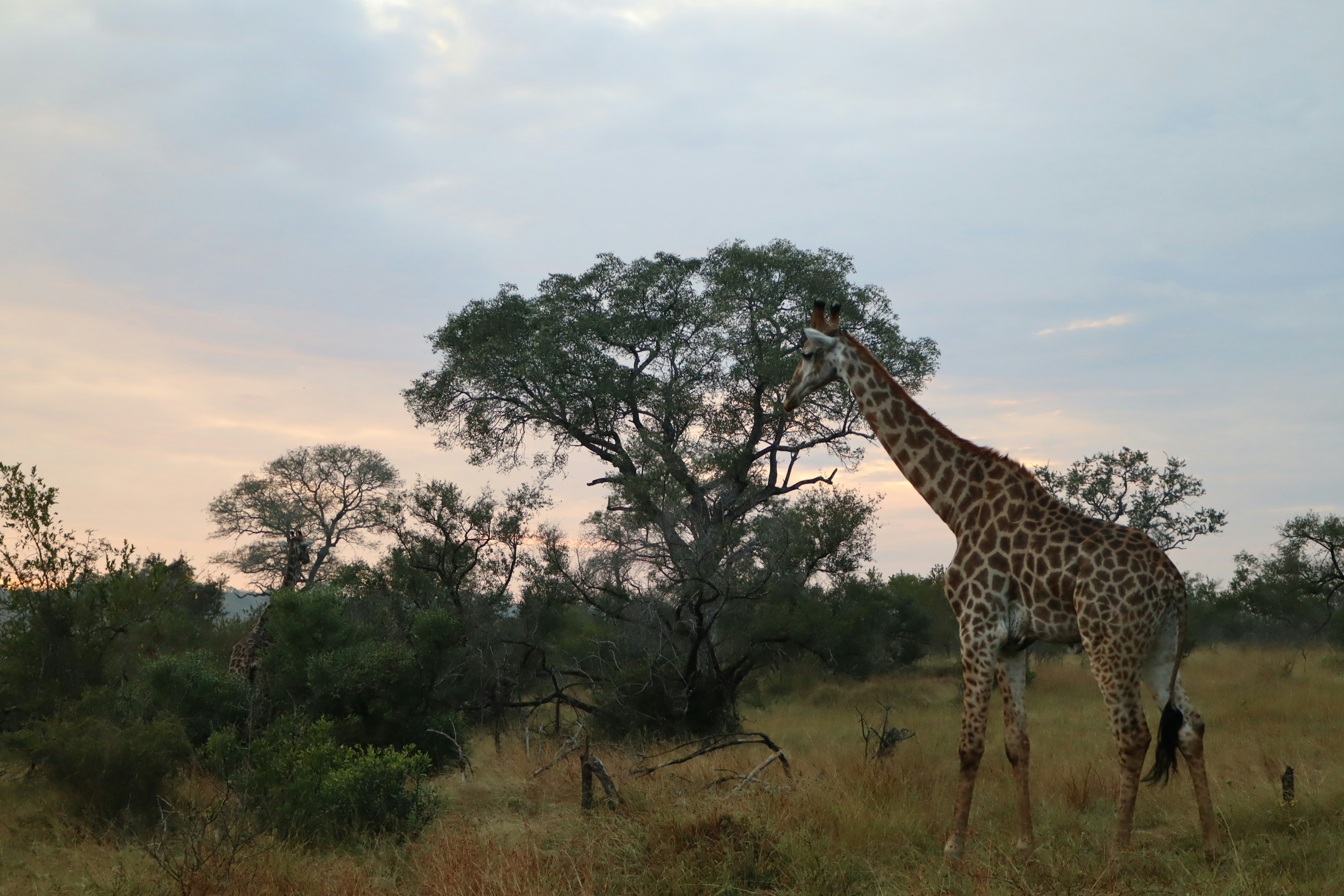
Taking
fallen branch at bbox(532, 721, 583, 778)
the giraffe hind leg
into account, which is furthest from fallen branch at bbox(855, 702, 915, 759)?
fallen branch at bbox(532, 721, 583, 778)

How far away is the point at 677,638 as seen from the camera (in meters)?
16.0

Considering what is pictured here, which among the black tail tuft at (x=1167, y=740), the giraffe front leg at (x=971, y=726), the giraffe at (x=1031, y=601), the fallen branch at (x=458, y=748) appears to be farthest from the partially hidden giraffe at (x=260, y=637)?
the black tail tuft at (x=1167, y=740)

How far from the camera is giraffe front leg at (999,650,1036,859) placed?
23.8 feet

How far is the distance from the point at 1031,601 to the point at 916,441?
172 centimetres

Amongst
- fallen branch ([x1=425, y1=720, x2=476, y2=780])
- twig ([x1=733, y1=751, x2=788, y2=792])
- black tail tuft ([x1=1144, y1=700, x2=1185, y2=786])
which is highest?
black tail tuft ([x1=1144, y1=700, x2=1185, y2=786])

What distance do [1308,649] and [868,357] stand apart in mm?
26334

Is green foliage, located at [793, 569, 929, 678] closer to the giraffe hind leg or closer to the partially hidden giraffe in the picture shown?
the partially hidden giraffe

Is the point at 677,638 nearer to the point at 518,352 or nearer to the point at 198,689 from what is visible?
the point at 198,689

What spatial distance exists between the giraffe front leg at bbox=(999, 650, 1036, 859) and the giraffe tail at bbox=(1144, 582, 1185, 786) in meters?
0.85

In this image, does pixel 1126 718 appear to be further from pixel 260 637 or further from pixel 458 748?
pixel 260 637

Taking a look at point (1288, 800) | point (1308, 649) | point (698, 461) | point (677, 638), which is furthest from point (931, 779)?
point (1308, 649)

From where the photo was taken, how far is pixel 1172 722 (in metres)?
7.11

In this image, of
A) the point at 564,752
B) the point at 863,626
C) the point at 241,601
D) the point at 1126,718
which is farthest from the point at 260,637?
the point at 241,601

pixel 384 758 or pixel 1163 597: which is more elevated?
pixel 1163 597
